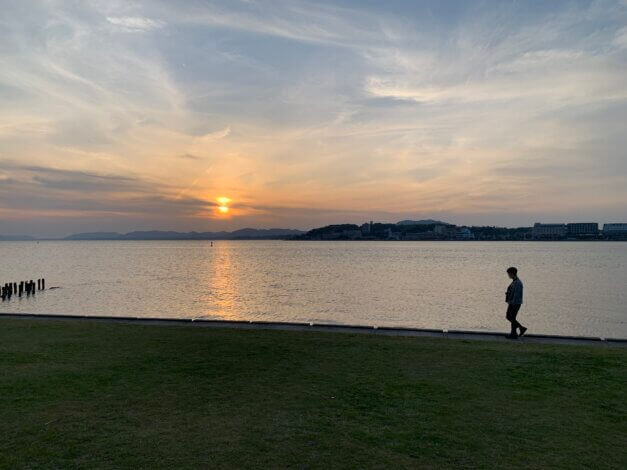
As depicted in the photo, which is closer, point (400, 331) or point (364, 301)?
point (400, 331)

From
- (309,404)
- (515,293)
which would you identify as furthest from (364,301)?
(309,404)

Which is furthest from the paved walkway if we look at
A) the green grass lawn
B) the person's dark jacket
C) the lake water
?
the lake water

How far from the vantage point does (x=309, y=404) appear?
27.1 ft

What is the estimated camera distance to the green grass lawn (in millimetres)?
6324

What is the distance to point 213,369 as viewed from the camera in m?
10.6

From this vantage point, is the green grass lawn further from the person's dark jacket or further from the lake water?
the lake water

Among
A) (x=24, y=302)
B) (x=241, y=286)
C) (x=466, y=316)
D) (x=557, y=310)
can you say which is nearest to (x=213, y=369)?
(x=466, y=316)

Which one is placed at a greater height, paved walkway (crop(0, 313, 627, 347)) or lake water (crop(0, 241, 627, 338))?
paved walkway (crop(0, 313, 627, 347))

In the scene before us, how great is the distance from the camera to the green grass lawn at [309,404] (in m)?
6.32

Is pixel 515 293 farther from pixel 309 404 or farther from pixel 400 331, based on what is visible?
pixel 309 404

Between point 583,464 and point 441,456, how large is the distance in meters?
1.86

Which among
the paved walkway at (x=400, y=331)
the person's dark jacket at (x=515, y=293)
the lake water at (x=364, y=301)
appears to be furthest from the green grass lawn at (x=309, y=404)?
the lake water at (x=364, y=301)

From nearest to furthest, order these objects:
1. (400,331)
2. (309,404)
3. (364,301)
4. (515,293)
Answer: (309,404) → (400,331) → (515,293) → (364,301)

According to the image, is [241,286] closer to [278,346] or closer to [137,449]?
[278,346]
